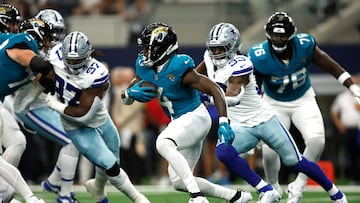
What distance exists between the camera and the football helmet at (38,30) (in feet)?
32.8

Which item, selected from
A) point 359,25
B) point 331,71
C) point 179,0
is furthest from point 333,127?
point 331,71

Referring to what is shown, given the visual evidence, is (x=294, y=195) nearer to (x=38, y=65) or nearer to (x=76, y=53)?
(x=76, y=53)

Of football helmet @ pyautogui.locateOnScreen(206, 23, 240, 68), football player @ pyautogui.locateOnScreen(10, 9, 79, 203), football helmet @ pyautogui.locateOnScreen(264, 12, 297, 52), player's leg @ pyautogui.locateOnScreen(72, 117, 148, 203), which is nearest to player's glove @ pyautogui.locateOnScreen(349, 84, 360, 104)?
football helmet @ pyautogui.locateOnScreen(264, 12, 297, 52)

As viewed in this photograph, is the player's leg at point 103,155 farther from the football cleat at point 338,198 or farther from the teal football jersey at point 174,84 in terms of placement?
Result: the football cleat at point 338,198

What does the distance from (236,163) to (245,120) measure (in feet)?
1.61

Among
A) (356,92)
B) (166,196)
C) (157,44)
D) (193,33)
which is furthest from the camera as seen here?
(193,33)

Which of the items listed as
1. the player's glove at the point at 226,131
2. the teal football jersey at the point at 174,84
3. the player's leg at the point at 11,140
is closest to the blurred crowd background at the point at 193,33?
the player's leg at the point at 11,140

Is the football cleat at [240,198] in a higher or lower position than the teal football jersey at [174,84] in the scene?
lower

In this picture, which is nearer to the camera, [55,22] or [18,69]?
[18,69]

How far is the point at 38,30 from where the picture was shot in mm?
10031

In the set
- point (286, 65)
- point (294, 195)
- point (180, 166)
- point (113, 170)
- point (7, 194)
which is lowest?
point (294, 195)

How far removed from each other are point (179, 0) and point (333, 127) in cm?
309

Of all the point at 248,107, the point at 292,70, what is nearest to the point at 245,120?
the point at 248,107

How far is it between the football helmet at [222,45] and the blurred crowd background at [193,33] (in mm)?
5476
